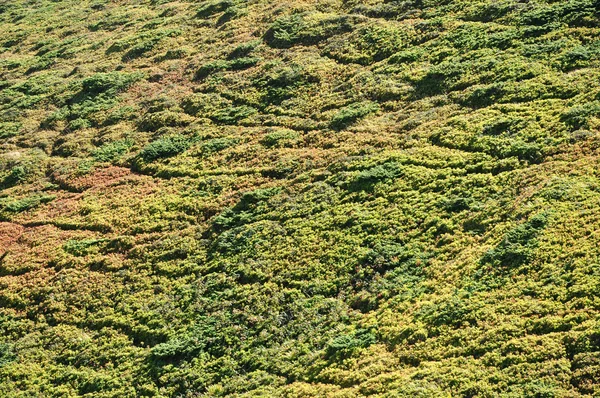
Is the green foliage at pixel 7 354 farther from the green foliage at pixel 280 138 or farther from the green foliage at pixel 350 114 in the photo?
the green foliage at pixel 350 114

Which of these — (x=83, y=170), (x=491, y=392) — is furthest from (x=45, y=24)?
(x=491, y=392)

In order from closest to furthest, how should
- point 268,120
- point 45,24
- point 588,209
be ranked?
point 588,209 → point 268,120 → point 45,24

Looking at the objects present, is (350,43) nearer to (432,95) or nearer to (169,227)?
(432,95)

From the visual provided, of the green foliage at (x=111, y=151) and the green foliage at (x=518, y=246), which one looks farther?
the green foliage at (x=111, y=151)

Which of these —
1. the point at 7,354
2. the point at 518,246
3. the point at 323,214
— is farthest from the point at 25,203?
the point at 518,246

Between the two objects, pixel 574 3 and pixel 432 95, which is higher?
pixel 574 3

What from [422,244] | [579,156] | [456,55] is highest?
[456,55]

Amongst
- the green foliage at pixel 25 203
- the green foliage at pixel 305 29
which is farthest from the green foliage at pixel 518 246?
the green foliage at pixel 25 203

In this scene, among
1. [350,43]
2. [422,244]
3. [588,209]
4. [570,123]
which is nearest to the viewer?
[588,209]

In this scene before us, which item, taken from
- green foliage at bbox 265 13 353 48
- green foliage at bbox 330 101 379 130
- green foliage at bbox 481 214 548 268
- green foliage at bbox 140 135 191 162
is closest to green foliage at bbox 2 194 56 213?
green foliage at bbox 140 135 191 162
